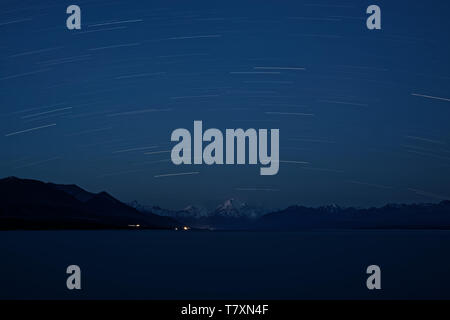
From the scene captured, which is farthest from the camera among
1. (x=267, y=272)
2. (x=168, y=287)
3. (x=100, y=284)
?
(x=267, y=272)

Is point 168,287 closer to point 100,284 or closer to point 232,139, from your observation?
point 100,284

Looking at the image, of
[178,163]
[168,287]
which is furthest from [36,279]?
[178,163]

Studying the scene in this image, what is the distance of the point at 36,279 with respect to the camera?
39875 millimetres

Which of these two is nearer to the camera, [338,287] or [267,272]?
[338,287]

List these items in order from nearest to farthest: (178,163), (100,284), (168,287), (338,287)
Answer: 1. (178,163)
2. (338,287)
3. (100,284)
4. (168,287)
